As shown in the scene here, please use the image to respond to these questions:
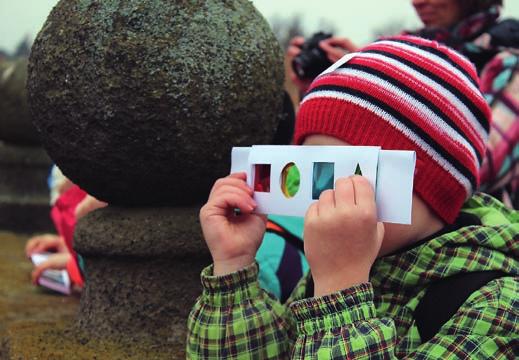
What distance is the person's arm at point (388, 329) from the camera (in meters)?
Answer: 1.31

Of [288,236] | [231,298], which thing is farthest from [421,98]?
[288,236]

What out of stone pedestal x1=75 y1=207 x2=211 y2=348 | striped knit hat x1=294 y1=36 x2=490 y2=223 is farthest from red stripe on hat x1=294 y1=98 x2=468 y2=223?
stone pedestal x1=75 y1=207 x2=211 y2=348

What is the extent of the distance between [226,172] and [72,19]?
596 millimetres

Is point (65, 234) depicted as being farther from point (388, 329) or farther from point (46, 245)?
point (388, 329)

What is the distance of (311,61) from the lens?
9.36 feet

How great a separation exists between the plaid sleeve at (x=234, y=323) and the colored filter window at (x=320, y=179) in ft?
1.03

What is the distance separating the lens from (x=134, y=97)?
1.87 meters

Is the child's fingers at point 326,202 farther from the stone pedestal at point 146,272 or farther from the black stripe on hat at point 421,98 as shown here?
the stone pedestal at point 146,272

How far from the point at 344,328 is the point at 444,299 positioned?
0.27 metres

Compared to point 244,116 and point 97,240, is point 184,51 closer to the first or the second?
point 244,116

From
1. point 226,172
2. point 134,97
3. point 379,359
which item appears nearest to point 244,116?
point 226,172

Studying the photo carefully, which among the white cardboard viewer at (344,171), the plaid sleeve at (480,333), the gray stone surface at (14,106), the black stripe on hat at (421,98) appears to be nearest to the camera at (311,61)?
the black stripe on hat at (421,98)

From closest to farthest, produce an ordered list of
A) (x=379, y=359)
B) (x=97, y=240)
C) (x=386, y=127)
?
(x=379, y=359)
(x=386, y=127)
(x=97, y=240)

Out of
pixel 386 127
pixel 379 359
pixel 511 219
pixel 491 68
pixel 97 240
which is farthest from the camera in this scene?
pixel 491 68
